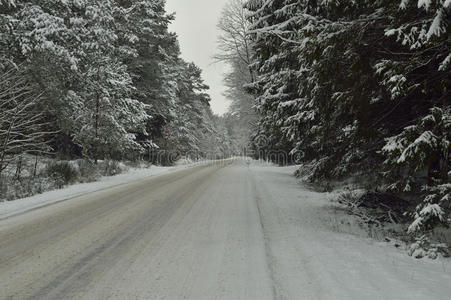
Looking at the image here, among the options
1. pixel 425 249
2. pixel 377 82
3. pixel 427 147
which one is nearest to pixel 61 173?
pixel 377 82

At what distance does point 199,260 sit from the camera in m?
4.39

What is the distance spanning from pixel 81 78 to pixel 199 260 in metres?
12.4

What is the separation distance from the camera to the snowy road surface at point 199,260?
11.4 feet

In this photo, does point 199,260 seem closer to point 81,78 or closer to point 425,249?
point 425,249

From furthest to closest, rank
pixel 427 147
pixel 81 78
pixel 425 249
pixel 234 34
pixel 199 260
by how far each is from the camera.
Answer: pixel 234 34, pixel 81 78, pixel 425 249, pixel 199 260, pixel 427 147

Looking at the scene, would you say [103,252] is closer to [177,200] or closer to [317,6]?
[177,200]

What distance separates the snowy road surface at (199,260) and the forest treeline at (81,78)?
547 cm

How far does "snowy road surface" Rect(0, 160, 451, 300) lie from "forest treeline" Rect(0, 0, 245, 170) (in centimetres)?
547

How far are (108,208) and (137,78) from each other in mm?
18295

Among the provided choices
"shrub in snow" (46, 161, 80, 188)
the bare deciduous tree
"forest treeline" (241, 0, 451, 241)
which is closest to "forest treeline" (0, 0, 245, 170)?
"shrub in snow" (46, 161, 80, 188)

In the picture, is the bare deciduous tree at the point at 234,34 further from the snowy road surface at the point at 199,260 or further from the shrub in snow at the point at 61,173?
the snowy road surface at the point at 199,260

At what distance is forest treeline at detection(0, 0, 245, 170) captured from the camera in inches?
430

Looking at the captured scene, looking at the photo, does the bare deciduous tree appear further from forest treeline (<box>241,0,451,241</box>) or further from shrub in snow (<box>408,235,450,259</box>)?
shrub in snow (<box>408,235,450,259</box>)

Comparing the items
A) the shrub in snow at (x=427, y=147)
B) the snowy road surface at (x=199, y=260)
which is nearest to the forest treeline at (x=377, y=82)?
the shrub in snow at (x=427, y=147)
